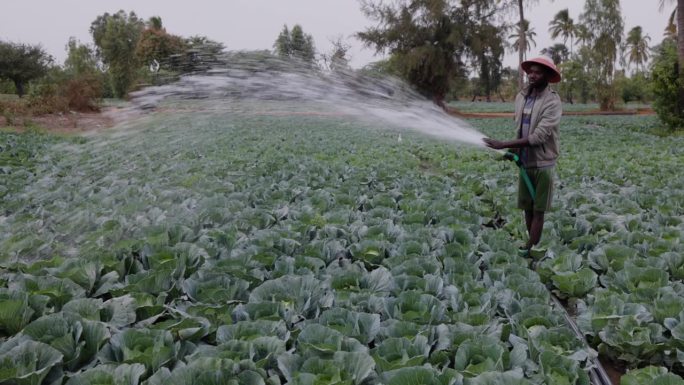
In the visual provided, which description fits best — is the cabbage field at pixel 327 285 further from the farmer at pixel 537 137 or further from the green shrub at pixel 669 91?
the green shrub at pixel 669 91

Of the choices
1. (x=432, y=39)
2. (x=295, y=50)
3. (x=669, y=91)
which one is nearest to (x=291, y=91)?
(x=295, y=50)

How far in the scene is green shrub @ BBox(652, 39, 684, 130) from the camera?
59.4ft

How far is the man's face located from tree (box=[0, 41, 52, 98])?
35.9 meters

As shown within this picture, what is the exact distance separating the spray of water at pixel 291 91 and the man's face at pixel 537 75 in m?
0.62

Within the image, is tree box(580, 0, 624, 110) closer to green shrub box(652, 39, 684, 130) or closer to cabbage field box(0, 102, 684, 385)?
green shrub box(652, 39, 684, 130)

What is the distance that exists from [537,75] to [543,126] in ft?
1.32

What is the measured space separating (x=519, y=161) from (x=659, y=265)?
Result: 4.36ft

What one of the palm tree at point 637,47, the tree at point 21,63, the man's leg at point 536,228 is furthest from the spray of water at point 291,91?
the palm tree at point 637,47

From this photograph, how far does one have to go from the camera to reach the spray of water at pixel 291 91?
440 cm

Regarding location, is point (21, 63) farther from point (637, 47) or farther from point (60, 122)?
point (637, 47)

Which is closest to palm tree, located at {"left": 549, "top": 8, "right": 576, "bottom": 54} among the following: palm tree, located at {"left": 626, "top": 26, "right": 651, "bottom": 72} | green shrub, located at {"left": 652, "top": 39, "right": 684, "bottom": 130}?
palm tree, located at {"left": 626, "top": 26, "right": 651, "bottom": 72}

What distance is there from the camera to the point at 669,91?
1827 cm

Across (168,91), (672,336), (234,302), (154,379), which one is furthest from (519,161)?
(154,379)

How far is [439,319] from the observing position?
2863mm
